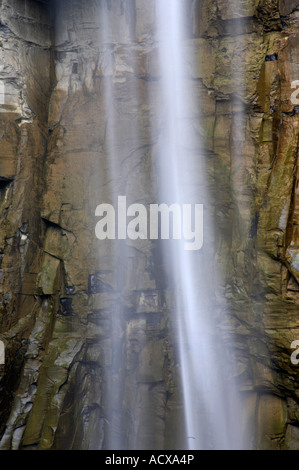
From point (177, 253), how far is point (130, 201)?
1196 millimetres

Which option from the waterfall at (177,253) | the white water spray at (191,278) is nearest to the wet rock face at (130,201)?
the waterfall at (177,253)

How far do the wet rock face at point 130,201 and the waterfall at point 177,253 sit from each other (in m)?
0.05

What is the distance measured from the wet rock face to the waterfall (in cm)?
5

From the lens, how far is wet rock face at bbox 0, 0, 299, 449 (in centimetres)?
760

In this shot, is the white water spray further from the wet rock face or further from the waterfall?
the wet rock face

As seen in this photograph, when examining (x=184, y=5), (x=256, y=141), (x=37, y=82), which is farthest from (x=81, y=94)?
(x=256, y=141)

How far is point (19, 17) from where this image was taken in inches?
326

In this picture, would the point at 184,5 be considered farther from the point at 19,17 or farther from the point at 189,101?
the point at 19,17

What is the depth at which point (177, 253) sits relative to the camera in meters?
8.31

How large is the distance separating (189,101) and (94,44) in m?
1.97

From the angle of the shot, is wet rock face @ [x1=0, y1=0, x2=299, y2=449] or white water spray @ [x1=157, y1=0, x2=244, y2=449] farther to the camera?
white water spray @ [x1=157, y1=0, x2=244, y2=449]

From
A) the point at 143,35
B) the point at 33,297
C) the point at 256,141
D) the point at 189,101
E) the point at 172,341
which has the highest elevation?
the point at 143,35

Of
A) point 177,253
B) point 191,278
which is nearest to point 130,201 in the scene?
point 177,253

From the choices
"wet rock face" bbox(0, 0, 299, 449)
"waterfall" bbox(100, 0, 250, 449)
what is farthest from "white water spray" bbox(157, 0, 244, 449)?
"wet rock face" bbox(0, 0, 299, 449)
